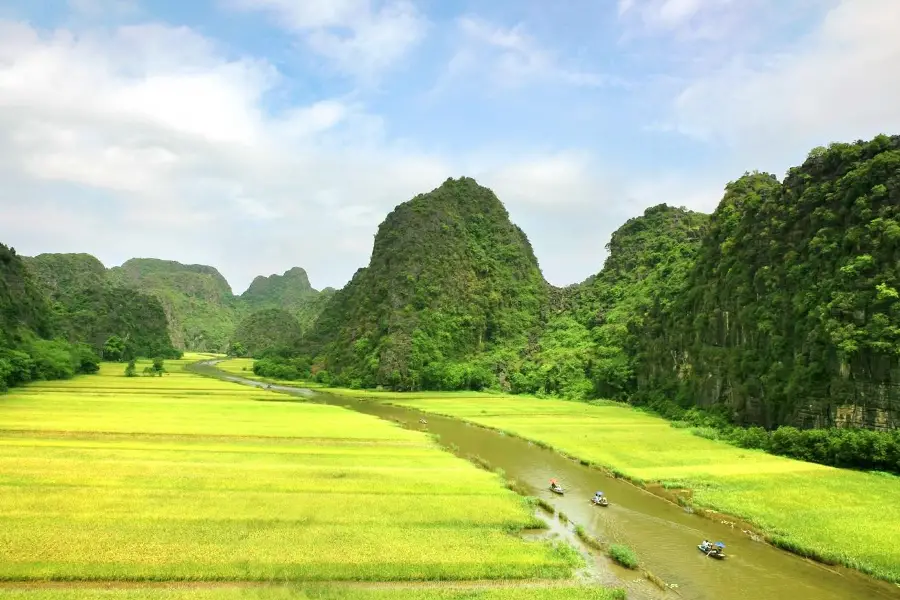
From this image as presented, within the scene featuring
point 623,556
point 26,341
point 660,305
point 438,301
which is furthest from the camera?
point 438,301

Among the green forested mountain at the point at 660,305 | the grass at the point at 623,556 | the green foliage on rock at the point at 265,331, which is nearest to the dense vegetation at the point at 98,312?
the green forested mountain at the point at 660,305

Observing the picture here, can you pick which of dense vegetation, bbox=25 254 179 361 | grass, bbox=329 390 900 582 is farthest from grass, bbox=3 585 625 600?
dense vegetation, bbox=25 254 179 361

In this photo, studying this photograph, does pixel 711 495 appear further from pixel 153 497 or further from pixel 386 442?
pixel 153 497

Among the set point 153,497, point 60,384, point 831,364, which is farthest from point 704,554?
point 60,384

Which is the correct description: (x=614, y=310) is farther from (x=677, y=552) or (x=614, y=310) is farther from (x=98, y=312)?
(x=98, y=312)

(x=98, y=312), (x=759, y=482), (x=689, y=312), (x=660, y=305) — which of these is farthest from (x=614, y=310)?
(x=98, y=312)
